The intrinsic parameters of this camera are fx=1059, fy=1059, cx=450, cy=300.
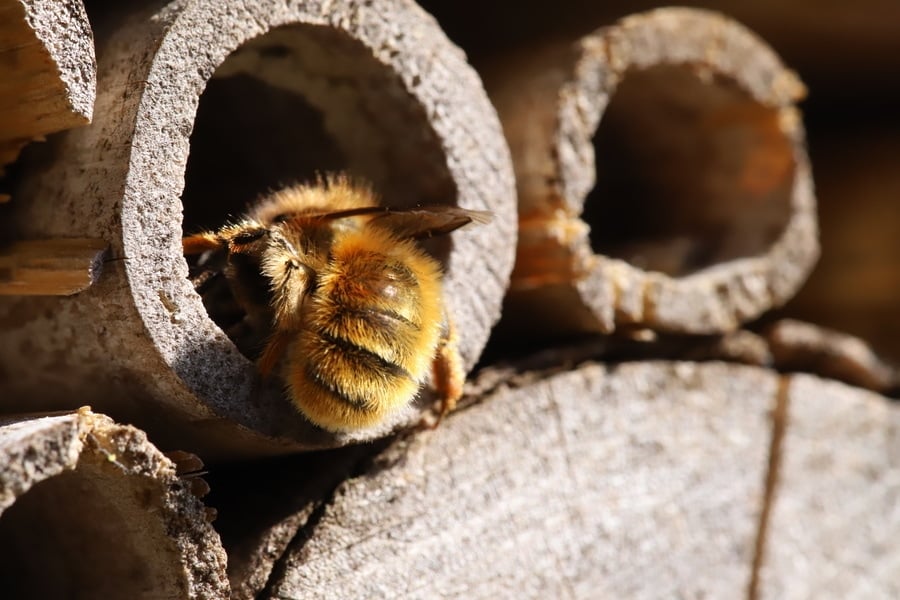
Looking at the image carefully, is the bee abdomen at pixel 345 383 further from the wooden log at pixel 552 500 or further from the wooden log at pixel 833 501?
the wooden log at pixel 833 501

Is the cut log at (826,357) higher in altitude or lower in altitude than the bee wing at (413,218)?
lower

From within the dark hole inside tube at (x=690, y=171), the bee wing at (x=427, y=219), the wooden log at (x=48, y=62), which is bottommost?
the dark hole inside tube at (x=690, y=171)

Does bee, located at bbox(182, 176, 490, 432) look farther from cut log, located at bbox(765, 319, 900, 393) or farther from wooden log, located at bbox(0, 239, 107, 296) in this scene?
cut log, located at bbox(765, 319, 900, 393)

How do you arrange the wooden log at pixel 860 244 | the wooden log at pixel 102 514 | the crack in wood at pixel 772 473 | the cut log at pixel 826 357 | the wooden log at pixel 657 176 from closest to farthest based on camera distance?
1. the wooden log at pixel 102 514
2. the wooden log at pixel 657 176
3. the crack in wood at pixel 772 473
4. the cut log at pixel 826 357
5. the wooden log at pixel 860 244

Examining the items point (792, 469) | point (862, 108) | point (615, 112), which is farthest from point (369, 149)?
point (862, 108)

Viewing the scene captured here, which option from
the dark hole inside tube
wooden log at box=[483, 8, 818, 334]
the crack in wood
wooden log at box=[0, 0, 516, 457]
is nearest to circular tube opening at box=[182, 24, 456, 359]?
wooden log at box=[0, 0, 516, 457]

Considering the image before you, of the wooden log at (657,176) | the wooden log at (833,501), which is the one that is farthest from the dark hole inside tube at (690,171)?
the wooden log at (833,501)

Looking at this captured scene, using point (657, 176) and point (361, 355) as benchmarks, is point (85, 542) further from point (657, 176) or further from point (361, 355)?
point (657, 176)
